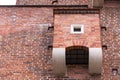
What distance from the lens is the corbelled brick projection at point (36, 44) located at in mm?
16703

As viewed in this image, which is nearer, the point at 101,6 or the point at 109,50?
the point at 109,50

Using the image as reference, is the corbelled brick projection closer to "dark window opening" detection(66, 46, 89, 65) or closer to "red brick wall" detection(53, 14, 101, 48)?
"dark window opening" detection(66, 46, 89, 65)

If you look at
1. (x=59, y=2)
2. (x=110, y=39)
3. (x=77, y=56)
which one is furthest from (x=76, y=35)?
(x=59, y=2)

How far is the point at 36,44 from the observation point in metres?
17.8

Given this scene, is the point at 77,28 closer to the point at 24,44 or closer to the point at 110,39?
the point at 110,39

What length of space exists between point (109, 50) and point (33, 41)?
2855 millimetres

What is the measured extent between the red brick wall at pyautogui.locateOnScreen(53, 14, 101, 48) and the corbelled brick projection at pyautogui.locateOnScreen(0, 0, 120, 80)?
2.71 ft

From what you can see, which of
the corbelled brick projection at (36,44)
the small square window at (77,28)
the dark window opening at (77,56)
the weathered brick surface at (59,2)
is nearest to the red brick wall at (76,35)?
the small square window at (77,28)

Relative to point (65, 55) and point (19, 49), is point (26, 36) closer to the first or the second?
point (19, 49)

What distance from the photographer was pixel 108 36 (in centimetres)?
1817

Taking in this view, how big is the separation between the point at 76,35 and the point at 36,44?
5.81ft

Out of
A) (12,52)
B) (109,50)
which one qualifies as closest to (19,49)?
(12,52)

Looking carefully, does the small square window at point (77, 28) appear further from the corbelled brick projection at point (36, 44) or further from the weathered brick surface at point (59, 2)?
the weathered brick surface at point (59, 2)

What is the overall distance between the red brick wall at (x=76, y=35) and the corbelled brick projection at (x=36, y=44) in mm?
826
